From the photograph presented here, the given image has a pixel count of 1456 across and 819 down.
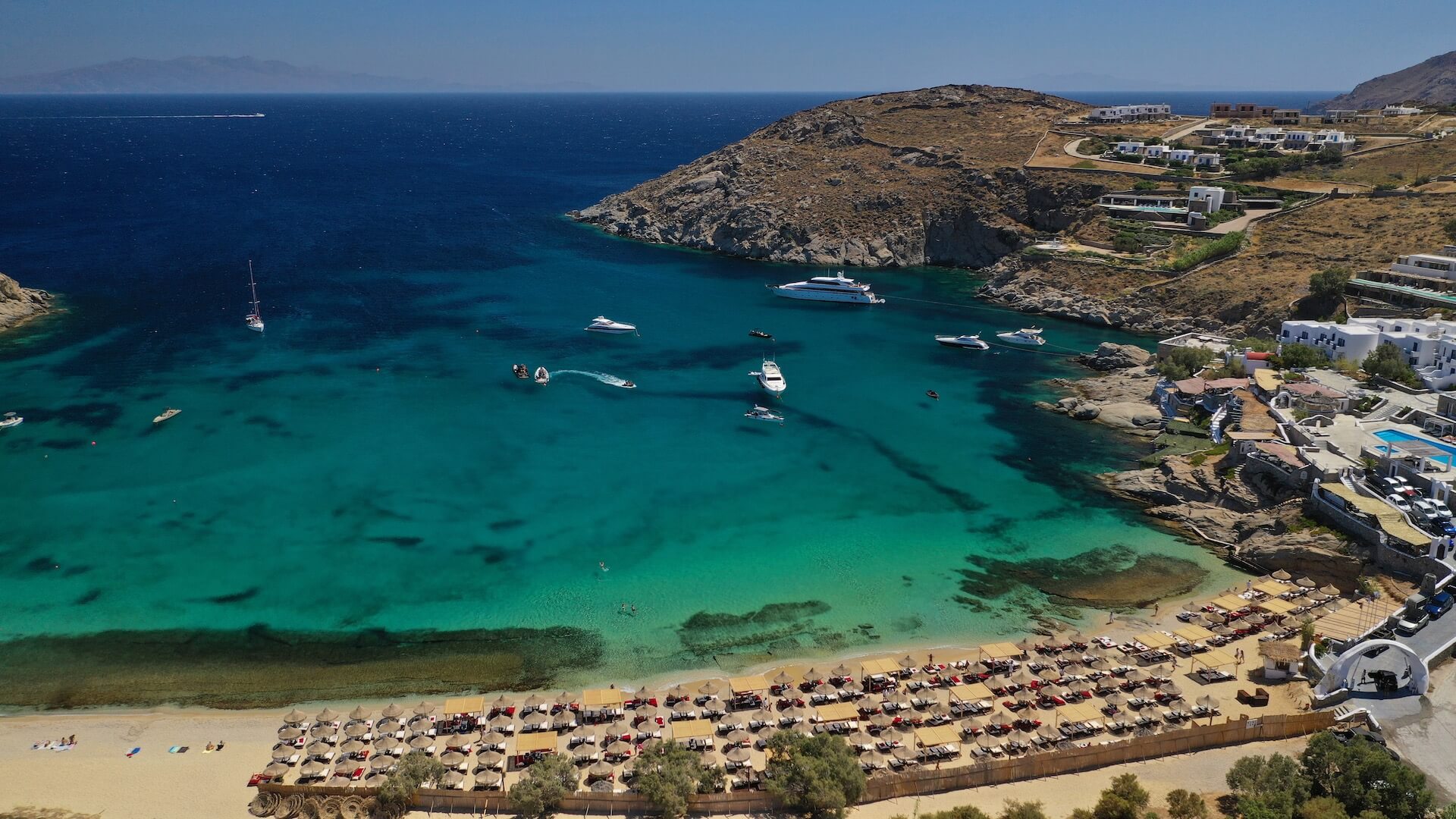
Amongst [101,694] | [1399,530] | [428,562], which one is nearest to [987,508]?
[1399,530]

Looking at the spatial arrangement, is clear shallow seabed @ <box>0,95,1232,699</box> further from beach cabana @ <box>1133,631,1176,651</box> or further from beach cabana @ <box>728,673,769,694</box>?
beach cabana @ <box>1133,631,1176,651</box>

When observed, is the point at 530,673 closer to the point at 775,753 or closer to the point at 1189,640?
the point at 775,753

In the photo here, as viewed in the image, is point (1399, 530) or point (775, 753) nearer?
point (775, 753)

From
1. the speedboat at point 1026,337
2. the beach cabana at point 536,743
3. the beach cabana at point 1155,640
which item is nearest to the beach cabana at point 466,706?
the beach cabana at point 536,743

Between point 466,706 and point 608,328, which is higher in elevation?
point 608,328

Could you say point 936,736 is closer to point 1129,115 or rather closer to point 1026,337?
point 1026,337

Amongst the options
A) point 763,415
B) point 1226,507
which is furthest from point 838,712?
point 763,415
